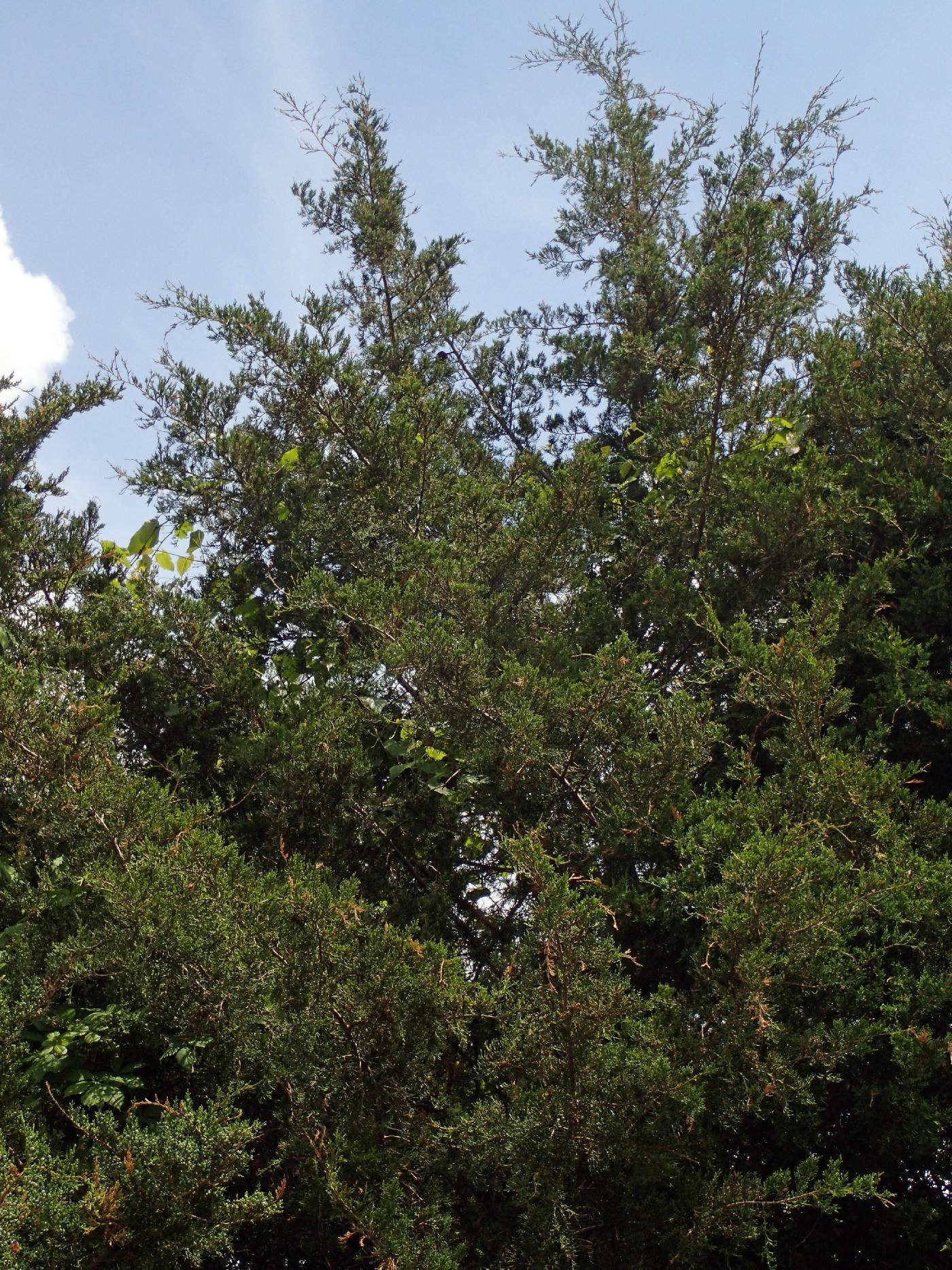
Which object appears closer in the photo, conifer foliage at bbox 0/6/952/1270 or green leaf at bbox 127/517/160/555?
conifer foliage at bbox 0/6/952/1270

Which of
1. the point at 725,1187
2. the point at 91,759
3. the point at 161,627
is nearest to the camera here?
the point at 725,1187

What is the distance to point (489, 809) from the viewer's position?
17.3 feet

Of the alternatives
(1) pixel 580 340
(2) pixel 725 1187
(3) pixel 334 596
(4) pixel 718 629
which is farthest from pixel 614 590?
(2) pixel 725 1187

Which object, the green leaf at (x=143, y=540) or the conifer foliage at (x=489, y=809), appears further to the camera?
the green leaf at (x=143, y=540)

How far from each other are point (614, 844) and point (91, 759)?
2243 millimetres

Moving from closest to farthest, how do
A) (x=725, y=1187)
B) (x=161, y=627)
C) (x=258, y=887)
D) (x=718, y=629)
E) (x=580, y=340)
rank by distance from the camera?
1. (x=725, y=1187)
2. (x=258, y=887)
3. (x=718, y=629)
4. (x=161, y=627)
5. (x=580, y=340)

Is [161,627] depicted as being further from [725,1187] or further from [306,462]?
[725,1187]

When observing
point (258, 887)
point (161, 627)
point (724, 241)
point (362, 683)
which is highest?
point (724, 241)

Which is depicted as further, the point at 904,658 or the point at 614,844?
the point at 904,658

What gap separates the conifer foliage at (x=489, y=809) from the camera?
3.63 meters

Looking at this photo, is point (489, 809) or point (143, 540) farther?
point (143, 540)

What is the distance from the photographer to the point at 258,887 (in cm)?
398

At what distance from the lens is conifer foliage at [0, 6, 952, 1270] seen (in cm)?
363

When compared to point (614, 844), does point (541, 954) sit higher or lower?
lower
